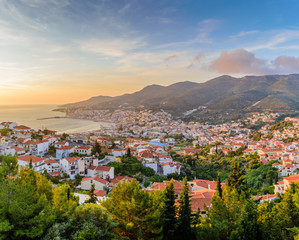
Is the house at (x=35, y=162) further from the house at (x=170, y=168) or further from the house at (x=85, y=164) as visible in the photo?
the house at (x=170, y=168)

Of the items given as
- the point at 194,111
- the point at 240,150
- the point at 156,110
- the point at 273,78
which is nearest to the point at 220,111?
the point at 194,111

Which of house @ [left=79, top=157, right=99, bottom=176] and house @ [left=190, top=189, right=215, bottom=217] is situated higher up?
house @ [left=79, top=157, right=99, bottom=176]

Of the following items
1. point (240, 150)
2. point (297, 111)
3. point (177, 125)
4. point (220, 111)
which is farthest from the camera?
point (220, 111)

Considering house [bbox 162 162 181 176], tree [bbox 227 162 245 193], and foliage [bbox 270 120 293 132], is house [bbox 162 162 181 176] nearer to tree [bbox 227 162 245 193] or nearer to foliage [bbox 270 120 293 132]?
tree [bbox 227 162 245 193]

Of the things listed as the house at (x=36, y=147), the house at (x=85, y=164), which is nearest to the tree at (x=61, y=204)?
the house at (x=85, y=164)

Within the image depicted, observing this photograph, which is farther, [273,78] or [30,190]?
[273,78]

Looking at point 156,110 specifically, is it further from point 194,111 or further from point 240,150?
point 240,150

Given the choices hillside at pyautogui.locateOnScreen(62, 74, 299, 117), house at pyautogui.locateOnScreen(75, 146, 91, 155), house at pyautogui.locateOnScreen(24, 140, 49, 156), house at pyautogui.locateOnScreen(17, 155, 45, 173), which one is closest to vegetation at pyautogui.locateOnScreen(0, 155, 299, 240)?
house at pyautogui.locateOnScreen(17, 155, 45, 173)
